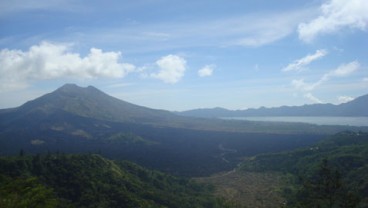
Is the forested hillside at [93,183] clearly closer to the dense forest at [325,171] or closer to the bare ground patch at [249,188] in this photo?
the bare ground patch at [249,188]

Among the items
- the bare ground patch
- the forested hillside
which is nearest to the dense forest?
the bare ground patch

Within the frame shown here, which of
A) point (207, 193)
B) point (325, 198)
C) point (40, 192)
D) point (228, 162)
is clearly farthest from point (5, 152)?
point (325, 198)

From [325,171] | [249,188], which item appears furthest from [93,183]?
[325,171]

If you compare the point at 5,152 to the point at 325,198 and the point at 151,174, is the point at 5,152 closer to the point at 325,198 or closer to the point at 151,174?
the point at 151,174

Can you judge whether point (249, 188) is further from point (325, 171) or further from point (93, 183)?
point (325, 171)

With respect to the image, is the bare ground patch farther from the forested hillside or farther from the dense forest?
the forested hillside

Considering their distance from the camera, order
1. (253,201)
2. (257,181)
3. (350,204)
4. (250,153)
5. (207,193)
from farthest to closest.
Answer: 1. (250,153)
2. (257,181)
3. (207,193)
4. (253,201)
5. (350,204)
